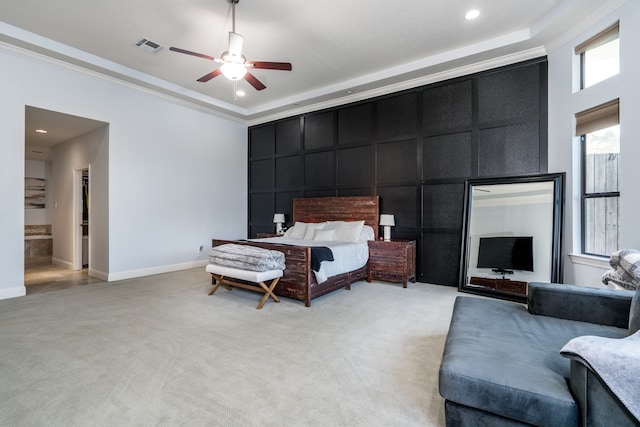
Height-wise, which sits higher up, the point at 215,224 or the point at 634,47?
the point at 634,47

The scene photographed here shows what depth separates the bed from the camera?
3.80 meters

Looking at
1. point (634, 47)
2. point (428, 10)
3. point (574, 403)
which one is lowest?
point (574, 403)

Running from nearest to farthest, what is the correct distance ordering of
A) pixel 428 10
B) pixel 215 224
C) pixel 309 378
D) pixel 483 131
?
pixel 309 378, pixel 428 10, pixel 483 131, pixel 215 224

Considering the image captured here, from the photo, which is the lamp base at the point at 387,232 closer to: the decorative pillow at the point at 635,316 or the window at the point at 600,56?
the window at the point at 600,56

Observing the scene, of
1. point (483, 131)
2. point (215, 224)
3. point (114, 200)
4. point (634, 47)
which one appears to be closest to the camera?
point (634, 47)

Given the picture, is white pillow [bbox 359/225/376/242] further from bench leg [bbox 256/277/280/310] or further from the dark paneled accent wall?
bench leg [bbox 256/277/280/310]

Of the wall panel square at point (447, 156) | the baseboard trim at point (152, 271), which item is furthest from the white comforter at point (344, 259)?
the baseboard trim at point (152, 271)

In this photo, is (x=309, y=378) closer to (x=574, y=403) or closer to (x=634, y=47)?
(x=574, y=403)

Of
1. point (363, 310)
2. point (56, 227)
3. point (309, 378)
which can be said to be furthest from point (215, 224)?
point (309, 378)

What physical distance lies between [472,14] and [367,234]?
10.9 feet

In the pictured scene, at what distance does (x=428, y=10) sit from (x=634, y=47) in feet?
6.47

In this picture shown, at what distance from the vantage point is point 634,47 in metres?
2.80

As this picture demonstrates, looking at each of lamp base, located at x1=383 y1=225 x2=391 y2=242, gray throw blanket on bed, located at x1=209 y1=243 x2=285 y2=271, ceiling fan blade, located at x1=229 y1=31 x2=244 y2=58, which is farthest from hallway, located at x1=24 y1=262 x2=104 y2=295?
lamp base, located at x1=383 y1=225 x2=391 y2=242

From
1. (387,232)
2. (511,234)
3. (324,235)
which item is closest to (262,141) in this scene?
(324,235)
